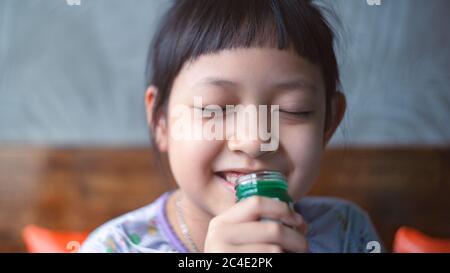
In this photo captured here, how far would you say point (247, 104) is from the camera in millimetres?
636

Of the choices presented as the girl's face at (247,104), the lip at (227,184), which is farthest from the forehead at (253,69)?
the lip at (227,184)

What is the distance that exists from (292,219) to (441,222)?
1.10 ft

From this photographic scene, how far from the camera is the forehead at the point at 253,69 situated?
63cm

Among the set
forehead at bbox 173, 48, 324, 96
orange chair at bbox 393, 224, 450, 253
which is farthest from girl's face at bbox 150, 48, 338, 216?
orange chair at bbox 393, 224, 450, 253

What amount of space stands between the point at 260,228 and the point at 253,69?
0.18m

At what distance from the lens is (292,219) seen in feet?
1.80

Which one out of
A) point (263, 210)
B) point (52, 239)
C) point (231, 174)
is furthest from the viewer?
point (52, 239)

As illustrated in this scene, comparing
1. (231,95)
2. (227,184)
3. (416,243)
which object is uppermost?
(231,95)

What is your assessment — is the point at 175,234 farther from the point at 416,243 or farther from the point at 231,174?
the point at 416,243

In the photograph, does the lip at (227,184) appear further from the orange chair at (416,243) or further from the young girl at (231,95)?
the orange chair at (416,243)

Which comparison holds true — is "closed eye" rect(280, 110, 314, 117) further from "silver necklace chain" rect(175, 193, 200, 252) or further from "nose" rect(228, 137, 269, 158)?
"silver necklace chain" rect(175, 193, 200, 252)

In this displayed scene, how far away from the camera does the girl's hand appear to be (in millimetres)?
540

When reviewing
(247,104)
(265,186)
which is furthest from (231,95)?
(265,186)

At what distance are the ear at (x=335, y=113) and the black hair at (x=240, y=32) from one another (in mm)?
13
